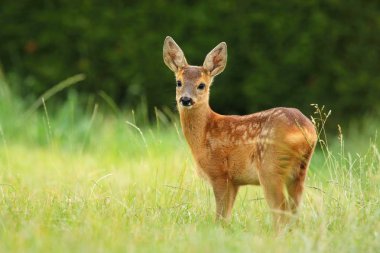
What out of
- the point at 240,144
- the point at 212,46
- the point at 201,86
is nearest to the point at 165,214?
the point at 240,144

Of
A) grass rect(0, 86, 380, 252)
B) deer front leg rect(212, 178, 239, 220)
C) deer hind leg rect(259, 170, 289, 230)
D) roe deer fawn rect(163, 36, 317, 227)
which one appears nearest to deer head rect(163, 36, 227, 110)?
roe deer fawn rect(163, 36, 317, 227)

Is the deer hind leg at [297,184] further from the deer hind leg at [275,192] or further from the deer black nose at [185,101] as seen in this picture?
the deer black nose at [185,101]

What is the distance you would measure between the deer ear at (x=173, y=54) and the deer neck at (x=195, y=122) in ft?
1.34

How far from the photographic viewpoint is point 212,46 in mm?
10805

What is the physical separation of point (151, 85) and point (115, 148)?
191 centimetres

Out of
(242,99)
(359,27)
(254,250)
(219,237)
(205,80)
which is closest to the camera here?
(254,250)

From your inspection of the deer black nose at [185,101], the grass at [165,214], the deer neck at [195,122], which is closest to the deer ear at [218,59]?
the deer neck at [195,122]

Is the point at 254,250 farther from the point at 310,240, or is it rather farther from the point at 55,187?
the point at 55,187

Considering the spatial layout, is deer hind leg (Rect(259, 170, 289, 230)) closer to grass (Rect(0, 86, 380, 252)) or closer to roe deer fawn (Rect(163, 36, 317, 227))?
roe deer fawn (Rect(163, 36, 317, 227))

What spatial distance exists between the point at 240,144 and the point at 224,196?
1.17 feet

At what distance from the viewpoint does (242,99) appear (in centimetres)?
1111

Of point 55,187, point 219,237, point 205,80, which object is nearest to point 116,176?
point 55,187

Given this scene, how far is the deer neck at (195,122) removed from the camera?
6.35 meters

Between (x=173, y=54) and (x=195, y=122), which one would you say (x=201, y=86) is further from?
(x=173, y=54)
